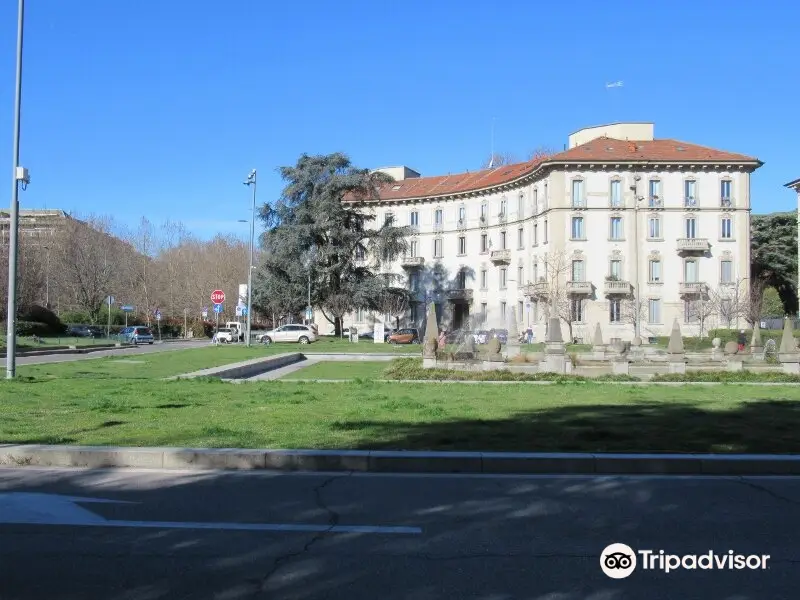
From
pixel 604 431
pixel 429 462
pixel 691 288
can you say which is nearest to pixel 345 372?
pixel 604 431

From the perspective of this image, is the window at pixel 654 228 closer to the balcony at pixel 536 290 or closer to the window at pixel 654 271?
the window at pixel 654 271

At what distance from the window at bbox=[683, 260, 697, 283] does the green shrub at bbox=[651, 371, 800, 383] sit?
141ft

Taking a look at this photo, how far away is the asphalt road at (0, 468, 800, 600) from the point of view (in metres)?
5.51

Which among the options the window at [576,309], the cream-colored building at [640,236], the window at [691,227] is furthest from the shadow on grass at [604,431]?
the window at [691,227]

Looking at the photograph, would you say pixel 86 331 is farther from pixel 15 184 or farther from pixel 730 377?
A: pixel 730 377

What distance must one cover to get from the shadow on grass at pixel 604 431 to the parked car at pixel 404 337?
171ft

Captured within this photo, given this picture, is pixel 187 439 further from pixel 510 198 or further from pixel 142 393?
pixel 510 198

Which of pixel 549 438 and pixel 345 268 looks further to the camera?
pixel 345 268

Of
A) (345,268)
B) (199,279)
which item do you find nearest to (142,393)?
(345,268)

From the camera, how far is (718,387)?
21.5 meters

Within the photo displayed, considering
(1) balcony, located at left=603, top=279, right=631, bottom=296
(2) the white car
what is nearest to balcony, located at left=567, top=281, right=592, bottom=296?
(1) balcony, located at left=603, top=279, right=631, bottom=296

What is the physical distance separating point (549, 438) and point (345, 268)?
2184 inches

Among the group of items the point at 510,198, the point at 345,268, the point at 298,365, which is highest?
the point at 510,198

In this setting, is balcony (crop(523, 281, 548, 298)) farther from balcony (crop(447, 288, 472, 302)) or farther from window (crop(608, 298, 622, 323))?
balcony (crop(447, 288, 472, 302))
